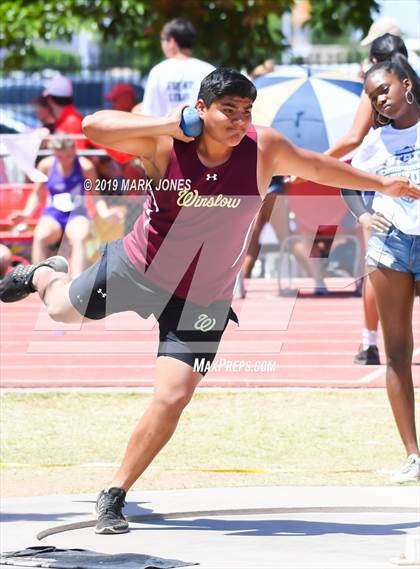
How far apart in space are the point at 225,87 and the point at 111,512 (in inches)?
75.7

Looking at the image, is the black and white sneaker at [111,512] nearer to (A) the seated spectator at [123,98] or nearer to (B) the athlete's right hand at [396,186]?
(B) the athlete's right hand at [396,186]

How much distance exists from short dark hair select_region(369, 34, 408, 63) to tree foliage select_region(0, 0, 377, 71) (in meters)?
12.8

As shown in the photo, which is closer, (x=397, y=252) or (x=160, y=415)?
(x=160, y=415)

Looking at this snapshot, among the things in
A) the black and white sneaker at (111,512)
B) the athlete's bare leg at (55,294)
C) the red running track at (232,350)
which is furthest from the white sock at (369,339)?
the black and white sneaker at (111,512)

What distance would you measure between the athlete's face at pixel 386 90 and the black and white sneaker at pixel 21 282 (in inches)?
71.3

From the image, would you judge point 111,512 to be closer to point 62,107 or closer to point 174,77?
point 174,77

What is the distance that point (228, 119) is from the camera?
6633 mm

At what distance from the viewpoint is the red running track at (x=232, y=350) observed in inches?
440

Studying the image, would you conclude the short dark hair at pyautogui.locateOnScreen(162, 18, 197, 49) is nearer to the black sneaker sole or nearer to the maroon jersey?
the maroon jersey

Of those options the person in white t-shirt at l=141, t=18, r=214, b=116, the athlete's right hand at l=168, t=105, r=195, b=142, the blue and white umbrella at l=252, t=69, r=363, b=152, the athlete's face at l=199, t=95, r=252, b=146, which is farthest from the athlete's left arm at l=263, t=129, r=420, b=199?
the blue and white umbrella at l=252, t=69, r=363, b=152

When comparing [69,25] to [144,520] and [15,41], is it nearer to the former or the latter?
[15,41]

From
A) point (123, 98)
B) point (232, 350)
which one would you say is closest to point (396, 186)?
point (232, 350)

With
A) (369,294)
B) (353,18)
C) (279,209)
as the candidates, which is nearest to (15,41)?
(353,18)

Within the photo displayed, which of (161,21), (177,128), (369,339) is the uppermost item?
(161,21)
